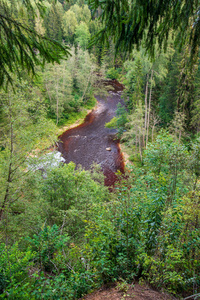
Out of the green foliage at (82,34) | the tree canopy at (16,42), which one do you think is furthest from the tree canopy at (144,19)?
the green foliage at (82,34)

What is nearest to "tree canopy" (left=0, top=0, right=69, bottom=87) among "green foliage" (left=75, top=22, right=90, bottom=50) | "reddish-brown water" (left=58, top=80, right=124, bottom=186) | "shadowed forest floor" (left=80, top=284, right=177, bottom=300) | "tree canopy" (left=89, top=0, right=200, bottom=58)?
"tree canopy" (left=89, top=0, right=200, bottom=58)

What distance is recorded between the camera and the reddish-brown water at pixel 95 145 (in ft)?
62.1

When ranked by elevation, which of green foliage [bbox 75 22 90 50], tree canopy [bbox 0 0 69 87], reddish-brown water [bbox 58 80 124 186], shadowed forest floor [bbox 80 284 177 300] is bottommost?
reddish-brown water [bbox 58 80 124 186]

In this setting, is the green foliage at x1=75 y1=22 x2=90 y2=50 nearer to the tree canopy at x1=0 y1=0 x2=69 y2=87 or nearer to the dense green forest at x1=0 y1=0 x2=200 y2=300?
the dense green forest at x1=0 y1=0 x2=200 y2=300

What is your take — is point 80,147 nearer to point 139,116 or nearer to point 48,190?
point 139,116

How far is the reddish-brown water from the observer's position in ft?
62.1

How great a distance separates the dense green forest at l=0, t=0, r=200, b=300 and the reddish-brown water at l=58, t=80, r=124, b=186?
3140mm

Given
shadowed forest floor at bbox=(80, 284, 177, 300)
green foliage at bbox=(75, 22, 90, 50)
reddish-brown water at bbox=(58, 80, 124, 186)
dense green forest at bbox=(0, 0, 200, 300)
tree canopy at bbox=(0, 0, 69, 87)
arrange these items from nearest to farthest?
tree canopy at bbox=(0, 0, 69, 87) < dense green forest at bbox=(0, 0, 200, 300) < shadowed forest floor at bbox=(80, 284, 177, 300) < reddish-brown water at bbox=(58, 80, 124, 186) < green foliage at bbox=(75, 22, 90, 50)

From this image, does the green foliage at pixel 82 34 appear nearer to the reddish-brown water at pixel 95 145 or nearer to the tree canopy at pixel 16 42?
the reddish-brown water at pixel 95 145

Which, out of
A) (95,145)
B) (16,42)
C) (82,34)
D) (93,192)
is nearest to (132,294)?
(16,42)

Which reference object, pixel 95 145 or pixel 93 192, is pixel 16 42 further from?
pixel 95 145

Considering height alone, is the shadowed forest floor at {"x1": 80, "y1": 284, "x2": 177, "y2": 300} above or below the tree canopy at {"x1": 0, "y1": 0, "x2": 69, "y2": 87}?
below

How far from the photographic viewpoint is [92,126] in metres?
26.7

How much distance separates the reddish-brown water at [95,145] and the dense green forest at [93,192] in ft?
10.3
